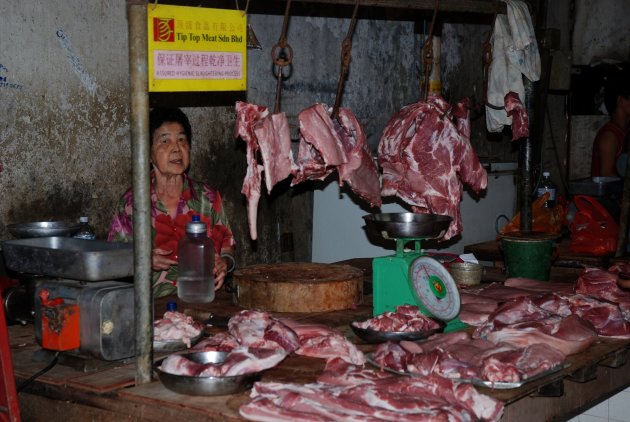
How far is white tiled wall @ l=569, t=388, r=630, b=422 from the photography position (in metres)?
5.27

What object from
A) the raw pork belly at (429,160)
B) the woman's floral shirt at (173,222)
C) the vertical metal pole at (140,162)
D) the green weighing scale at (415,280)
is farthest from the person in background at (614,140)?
the vertical metal pole at (140,162)

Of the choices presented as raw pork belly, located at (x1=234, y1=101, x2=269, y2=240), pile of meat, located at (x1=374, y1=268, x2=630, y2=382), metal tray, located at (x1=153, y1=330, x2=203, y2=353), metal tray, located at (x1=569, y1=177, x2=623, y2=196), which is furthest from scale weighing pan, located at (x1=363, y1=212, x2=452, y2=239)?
metal tray, located at (x1=569, y1=177, x2=623, y2=196)

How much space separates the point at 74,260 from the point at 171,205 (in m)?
2.24

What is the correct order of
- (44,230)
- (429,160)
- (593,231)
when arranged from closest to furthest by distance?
(44,230) < (429,160) < (593,231)

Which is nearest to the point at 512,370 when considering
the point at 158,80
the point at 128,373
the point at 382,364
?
the point at 382,364

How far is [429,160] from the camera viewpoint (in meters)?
6.50

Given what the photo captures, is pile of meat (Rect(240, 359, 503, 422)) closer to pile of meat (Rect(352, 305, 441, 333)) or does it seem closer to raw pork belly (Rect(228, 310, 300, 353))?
raw pork belly (Rect(228, 310, 300, 353))

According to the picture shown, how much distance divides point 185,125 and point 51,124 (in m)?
0.89

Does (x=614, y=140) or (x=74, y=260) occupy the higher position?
(x=614, y=140)

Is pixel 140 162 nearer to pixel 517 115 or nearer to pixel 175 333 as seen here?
pixel 175 333

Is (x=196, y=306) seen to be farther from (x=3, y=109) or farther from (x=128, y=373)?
(x=3, y=109)

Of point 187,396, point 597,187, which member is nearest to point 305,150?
point 187,396

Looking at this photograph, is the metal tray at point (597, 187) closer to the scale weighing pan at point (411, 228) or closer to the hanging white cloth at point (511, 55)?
the hanging white cloth at point (511, 55)

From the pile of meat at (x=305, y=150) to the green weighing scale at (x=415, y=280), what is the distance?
2.80ft
